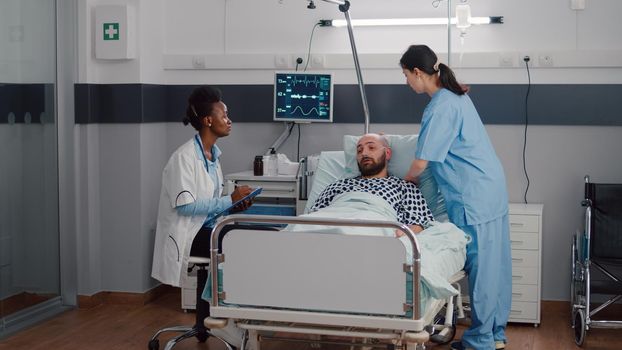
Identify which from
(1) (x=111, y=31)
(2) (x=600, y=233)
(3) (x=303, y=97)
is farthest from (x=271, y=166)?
(2) (x=600, y=233)

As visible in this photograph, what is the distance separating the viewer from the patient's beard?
13.4ft

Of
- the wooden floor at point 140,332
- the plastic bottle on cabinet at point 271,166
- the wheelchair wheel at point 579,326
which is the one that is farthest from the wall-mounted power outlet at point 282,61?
the wheelchair wheel at point 579,326

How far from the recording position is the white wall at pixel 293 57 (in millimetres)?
4828

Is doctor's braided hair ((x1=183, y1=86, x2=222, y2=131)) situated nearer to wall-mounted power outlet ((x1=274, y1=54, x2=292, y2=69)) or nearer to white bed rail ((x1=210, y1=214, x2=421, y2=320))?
white bed rail ((x1=210, y1=214, x2=421, y2=320))

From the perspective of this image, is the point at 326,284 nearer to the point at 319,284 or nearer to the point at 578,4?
the point at 319,284

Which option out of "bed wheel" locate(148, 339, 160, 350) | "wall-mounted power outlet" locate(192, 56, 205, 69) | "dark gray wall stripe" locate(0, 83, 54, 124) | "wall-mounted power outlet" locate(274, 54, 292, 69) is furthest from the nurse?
"dark gray wall stripe" locate(0, 83, 54, 124)

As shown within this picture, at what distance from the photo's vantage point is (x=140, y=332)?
4.41m

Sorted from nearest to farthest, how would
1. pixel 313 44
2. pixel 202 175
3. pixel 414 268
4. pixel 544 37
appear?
1. pixel 414 268
2. pixel 202 175
3. pixel 544 37
4. pixel 313 44

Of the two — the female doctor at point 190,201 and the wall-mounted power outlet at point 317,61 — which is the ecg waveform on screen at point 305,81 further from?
the female doctor at point 190,201

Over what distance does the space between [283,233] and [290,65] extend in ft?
8.07

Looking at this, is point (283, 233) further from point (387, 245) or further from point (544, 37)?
point (544, 37)

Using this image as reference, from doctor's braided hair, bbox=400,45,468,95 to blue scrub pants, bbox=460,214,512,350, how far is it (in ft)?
2.19

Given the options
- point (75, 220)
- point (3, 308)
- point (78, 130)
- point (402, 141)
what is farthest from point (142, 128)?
point (402, 141)

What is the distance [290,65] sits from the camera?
17.0 feet
